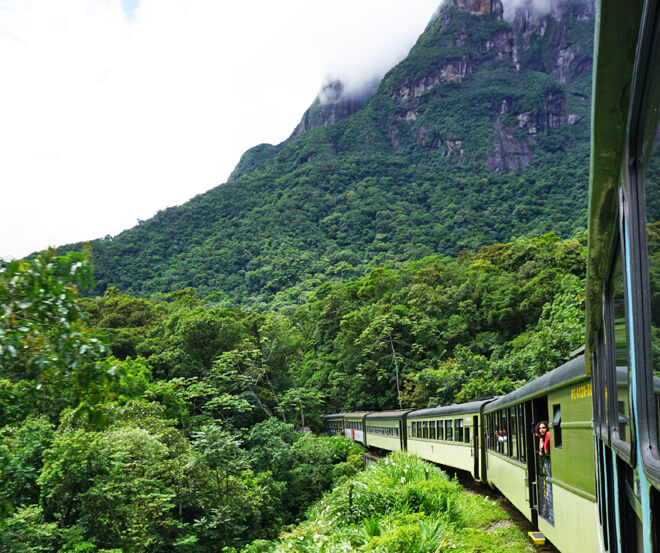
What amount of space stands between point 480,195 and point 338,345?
60687 millimetres

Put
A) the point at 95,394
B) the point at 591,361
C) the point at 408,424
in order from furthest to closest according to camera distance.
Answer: the point at 408,424
the point at 591,361
the point at 95,394

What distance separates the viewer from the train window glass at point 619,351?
85.1 inches

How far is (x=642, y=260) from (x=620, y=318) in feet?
2.44

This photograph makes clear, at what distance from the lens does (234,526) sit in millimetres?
16125

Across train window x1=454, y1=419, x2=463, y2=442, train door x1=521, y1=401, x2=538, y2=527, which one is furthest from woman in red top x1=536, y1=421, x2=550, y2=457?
train window x1=454, y1=419, x2=463, y2=442

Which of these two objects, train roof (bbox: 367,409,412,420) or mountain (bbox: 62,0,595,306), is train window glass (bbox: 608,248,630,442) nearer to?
train roof (bbox: 367,409,412,420)

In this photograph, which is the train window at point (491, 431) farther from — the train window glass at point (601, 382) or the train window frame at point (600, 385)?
the train window glass at point (601, 382)

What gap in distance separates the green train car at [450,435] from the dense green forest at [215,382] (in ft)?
16.5

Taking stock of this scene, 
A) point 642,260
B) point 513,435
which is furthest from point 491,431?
point 642,260

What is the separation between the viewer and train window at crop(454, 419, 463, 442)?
14508 millimetres

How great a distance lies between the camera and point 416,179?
11044cm

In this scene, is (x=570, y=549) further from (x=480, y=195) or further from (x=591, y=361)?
(x=480, y=195)

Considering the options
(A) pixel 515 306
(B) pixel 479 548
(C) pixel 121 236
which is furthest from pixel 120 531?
(C) pixel 121 236

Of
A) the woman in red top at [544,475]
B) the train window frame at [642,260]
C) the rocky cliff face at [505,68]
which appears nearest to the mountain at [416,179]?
the rocky cliff face at [505,68]
